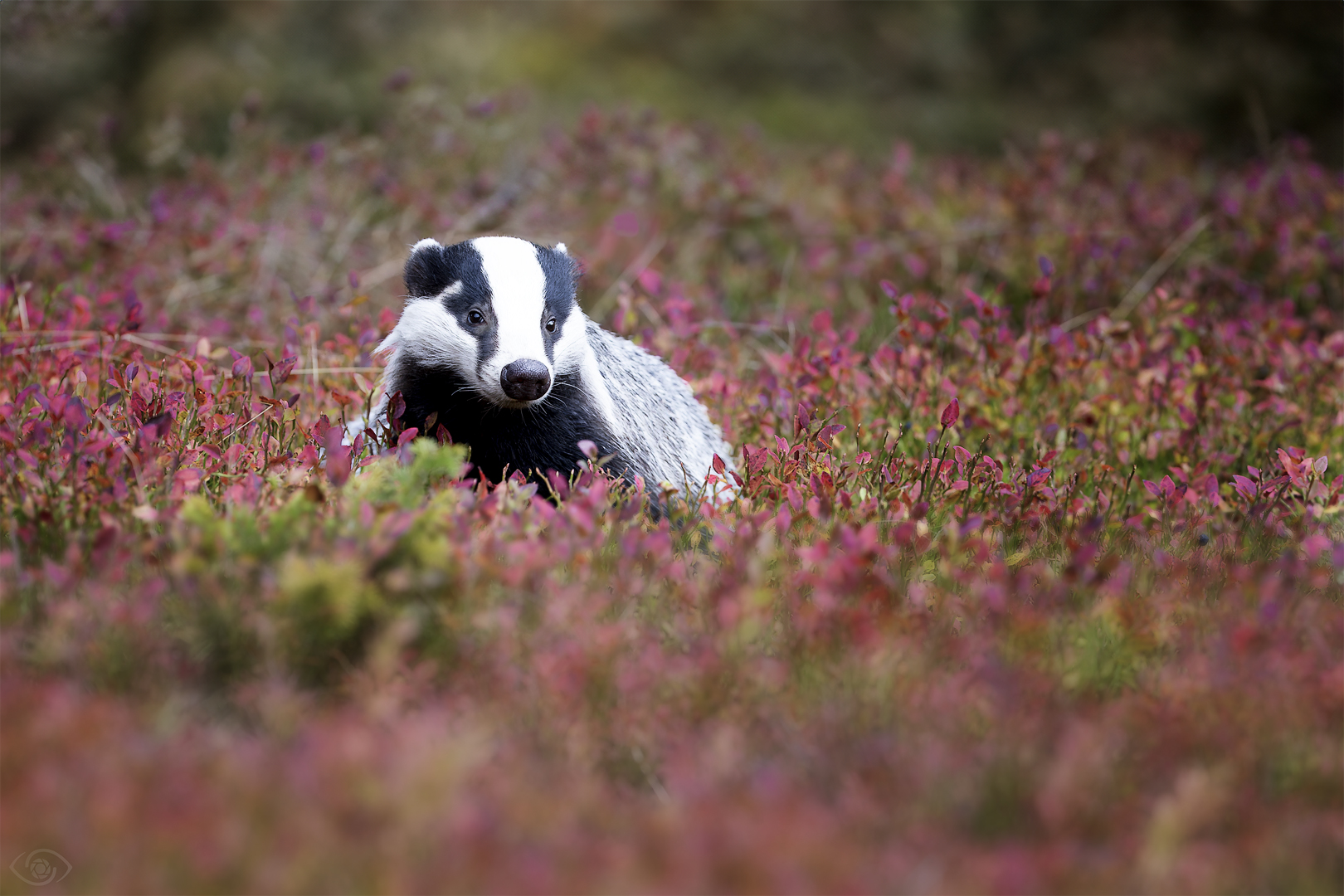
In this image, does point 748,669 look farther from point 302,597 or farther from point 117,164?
point 117,164

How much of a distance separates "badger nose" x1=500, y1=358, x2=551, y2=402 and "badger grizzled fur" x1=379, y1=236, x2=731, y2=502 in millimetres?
45

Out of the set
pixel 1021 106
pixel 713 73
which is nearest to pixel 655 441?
pixel 1021 106

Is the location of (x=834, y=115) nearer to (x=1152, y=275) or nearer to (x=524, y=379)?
(x=1152, y=275)

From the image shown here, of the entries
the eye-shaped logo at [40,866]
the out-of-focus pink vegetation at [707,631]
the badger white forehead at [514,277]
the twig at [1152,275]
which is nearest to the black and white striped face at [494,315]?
the badger white forehead at [514,277]

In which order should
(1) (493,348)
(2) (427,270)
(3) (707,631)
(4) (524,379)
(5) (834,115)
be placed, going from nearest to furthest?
(3) (707,631)
(4) (524,379)
(1) (493,348)
(2) (427,270)
(5) (834,115)

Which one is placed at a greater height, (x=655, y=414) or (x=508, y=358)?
(x=508, y=358)

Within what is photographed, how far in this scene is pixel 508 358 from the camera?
3.77 meters

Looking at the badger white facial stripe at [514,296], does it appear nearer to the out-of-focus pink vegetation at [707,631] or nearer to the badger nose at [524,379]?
the badger nose at [524,379]

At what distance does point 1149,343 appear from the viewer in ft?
18.0

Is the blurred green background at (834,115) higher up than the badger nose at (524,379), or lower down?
higher up

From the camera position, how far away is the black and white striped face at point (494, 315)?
3801mm

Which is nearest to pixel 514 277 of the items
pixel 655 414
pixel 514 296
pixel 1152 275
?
pixel 514 296

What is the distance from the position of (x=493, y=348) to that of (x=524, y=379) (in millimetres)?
225

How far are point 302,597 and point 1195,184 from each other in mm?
7363
